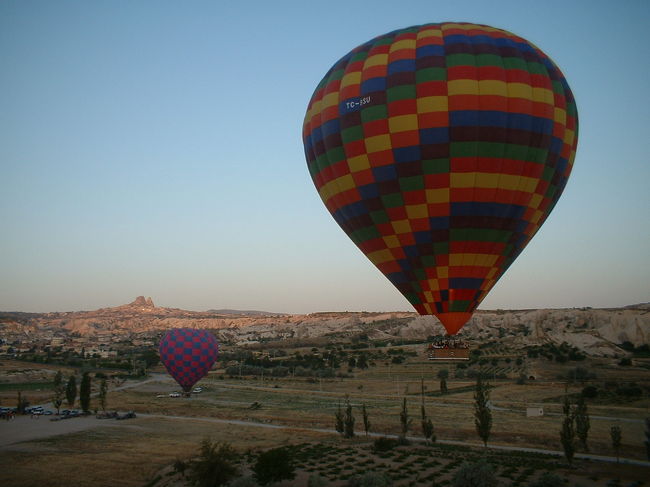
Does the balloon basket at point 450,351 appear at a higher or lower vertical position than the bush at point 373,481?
higher

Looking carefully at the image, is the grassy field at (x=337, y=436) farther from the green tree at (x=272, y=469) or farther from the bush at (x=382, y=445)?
the green tree at (x=272, y=469)

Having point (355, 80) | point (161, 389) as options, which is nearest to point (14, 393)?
point (161, 389)

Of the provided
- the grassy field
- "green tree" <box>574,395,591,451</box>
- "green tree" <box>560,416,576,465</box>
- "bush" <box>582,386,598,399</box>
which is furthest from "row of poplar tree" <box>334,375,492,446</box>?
"bush" <box>582,386,598,399</box>

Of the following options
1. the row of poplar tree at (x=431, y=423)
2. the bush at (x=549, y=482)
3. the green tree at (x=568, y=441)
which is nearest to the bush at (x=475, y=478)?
the bush at (x=549, y=482)

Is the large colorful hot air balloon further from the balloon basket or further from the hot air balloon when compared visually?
the hot air balloon

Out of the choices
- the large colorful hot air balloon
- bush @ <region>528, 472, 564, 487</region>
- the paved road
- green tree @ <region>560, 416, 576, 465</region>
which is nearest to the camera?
bush @ <region>528, 472, 564, 487</region>

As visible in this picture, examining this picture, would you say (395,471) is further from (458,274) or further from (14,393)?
(14,393)

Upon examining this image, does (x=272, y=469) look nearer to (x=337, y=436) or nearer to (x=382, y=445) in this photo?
(x=382, y=445)
